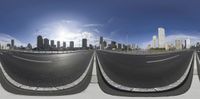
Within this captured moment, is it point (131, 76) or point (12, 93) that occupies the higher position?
Result: point (131, 76)

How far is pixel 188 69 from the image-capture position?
2.65 meters

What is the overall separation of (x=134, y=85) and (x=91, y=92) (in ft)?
1.56

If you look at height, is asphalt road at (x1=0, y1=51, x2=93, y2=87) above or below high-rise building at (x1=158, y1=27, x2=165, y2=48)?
below

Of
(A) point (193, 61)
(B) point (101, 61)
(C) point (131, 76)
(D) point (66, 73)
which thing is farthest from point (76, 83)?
→ (A) point (193, 61)

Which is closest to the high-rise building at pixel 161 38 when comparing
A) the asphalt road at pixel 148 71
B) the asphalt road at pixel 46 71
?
the asphalt road at pixel 148 71

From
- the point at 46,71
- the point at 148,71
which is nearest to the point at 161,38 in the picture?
the point at 148,71

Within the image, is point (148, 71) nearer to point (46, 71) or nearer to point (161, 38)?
point (161, 38)

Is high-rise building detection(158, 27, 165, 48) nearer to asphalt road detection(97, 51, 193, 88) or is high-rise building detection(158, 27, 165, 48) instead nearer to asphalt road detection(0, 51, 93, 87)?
asphalt road detection(97, 51, 193, 88)

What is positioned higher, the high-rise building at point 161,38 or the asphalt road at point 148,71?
the high-rise building at point 161,38

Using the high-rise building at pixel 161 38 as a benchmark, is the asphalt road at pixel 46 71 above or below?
below

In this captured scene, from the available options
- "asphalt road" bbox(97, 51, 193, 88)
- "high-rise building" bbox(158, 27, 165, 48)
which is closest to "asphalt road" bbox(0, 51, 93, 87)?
"asphalt road" bbox(97, 51, 193, 88)

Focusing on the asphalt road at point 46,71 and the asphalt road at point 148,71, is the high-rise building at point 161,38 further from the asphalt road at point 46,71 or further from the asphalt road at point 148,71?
the asphalt road at point 46,71

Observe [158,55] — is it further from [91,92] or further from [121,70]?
[91,92]

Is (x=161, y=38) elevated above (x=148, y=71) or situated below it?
above
